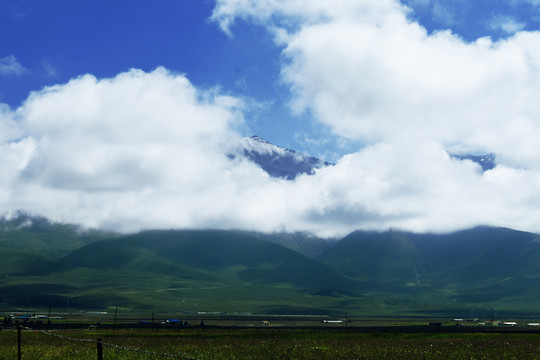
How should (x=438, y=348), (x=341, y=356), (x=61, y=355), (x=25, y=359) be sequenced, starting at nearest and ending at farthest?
(x=25, y=359) → (x=61, y=355) → (x=341, y=356) → (x=438, y=348)

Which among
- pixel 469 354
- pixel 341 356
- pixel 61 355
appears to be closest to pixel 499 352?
pixel 469 354

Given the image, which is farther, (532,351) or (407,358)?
(532,351)

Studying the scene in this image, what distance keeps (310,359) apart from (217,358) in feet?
37.0

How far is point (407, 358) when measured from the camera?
Answer: 224ft

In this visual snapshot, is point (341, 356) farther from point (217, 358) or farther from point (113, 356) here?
point (113, 356)

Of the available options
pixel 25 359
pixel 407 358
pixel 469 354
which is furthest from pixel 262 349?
pixel 25 359

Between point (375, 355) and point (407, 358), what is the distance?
16.0ft

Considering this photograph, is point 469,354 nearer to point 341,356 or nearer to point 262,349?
point 341,356

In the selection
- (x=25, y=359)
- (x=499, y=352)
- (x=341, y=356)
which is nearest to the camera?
(x=25, y=359)

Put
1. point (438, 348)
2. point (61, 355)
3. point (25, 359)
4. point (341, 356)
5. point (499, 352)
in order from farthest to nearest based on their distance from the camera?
1. point (438, 348)
2. point (499, 352)
3. point (341, 356)
4. point (61, 355)
5. point (25, 359)

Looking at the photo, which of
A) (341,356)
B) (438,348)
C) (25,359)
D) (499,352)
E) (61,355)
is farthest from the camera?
(438,348)

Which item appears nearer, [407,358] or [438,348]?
[407,358]

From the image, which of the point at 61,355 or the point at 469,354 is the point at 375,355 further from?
the point at 61,355

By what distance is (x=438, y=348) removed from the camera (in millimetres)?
84188
